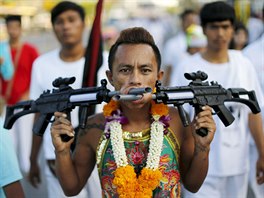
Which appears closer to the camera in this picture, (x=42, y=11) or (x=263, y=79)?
(x=263, y=79)

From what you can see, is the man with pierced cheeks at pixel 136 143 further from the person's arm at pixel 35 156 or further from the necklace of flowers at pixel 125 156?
the person's arm at pixel 35 156

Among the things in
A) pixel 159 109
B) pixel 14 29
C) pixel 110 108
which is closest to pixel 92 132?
pixel 110 108

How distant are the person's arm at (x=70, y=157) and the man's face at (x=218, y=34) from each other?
198cm

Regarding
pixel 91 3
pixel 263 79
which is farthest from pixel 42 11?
pixel 263 79

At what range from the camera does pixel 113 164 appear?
3.54 m

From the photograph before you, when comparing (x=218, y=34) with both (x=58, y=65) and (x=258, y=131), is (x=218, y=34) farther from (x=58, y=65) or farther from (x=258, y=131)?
(x=58, y=65)

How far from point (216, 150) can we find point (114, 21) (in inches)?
1183

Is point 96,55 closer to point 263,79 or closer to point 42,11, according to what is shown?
point 263,79

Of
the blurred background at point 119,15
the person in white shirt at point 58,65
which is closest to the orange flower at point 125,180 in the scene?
the person in white shirt at point 58,65

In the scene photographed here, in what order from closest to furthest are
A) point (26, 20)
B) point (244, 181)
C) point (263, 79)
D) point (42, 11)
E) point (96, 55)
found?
point (96, 55) → point (244, 181) → point (263, 79) → point (26, 20) → point (42, 11)

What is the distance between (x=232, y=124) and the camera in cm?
518

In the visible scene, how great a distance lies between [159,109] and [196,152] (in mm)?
310

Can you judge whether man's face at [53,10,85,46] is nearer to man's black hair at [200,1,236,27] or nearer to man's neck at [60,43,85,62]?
man's neck at [60,43,85,62]

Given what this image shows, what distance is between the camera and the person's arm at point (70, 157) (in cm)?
342
